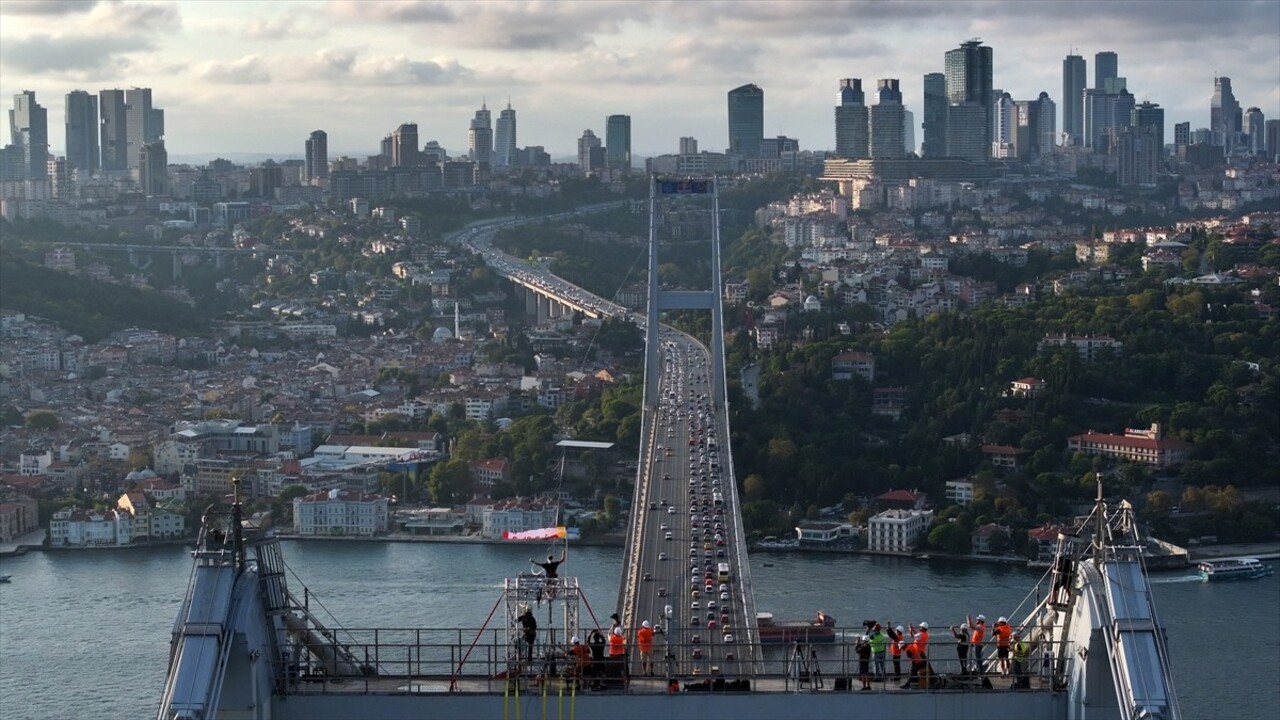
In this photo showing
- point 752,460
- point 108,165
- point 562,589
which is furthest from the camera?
point 108,165

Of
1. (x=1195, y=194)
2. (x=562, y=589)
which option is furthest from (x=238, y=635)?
(x=1195, y=194)

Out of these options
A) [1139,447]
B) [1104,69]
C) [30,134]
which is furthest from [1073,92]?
[1139,447]

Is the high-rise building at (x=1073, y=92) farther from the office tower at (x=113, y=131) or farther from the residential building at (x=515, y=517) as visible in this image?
the residential building at (x=515, y=517)

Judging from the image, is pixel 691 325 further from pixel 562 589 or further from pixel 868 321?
pixel 562 589

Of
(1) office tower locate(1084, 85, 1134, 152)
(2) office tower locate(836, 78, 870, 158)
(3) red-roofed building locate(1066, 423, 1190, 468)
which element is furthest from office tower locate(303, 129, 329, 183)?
(3) red-roofed building locate(1066, 423, 1190, 468)

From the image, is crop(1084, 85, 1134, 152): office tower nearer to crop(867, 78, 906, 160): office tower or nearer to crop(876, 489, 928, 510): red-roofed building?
crop(867, 78, 906, 160): office tower
